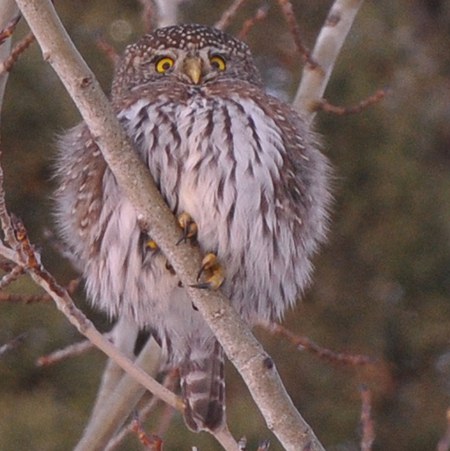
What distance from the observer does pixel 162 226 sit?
154 inches

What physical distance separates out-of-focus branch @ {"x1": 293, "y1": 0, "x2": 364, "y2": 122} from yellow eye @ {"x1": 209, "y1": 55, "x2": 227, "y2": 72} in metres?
0.30

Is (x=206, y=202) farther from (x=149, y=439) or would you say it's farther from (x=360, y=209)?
(x=360, y=209)

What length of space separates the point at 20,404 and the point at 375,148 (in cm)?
288

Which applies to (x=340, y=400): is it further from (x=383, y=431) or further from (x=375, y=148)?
(x=375, y=148)

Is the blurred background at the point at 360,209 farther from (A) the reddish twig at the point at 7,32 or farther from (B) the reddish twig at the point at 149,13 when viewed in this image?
(A) the reddish twig at the point at 7,32

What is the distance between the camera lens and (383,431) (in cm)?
911

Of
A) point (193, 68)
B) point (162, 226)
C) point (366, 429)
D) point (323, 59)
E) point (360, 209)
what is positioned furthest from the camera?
point (360, 209)

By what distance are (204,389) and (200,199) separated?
0.75 metres

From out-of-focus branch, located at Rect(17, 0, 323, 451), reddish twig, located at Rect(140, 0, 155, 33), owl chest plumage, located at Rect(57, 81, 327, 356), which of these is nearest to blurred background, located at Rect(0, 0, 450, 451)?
reddish twig, located at Rect(140, 0, 155, 33)

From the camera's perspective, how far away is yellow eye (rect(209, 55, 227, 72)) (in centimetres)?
512

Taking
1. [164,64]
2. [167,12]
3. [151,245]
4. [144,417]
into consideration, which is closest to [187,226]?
[151,245]

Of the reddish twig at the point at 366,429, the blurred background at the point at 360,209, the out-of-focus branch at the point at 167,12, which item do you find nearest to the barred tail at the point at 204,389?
the reddish twig at the point at 366,429

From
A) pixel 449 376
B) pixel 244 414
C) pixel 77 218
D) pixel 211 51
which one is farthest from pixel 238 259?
pixel 449 376

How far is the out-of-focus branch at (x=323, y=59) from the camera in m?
5.17
